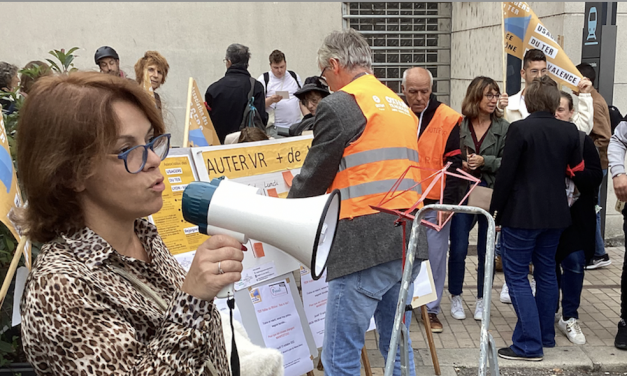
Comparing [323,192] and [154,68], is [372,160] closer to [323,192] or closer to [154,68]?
[323,192]

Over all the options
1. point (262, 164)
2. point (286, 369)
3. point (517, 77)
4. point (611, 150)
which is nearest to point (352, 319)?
point (286, 369)

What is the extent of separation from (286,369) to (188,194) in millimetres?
2237

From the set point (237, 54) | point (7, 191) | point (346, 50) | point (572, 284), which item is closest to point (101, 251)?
point (7, 191)

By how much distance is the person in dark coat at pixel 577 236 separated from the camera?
4.52m

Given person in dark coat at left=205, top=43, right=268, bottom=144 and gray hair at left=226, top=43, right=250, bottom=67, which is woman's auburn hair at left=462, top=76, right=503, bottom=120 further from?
gray hair at left=226, top=43, right=250, bottom=67

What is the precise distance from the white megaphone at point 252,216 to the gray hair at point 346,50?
5.45ft

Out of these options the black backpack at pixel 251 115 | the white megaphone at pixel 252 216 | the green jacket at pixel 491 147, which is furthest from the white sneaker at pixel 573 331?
the white megaphone at pixel 252 216

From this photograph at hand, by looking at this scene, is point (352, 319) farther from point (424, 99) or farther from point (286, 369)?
point (424, 99)

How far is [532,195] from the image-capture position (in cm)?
428

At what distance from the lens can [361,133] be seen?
9.26 ft

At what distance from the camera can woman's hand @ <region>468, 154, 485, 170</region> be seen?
5.16 meters

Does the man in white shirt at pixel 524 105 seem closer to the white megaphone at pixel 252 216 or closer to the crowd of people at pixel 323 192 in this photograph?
the crowd of people at pixel 323 192

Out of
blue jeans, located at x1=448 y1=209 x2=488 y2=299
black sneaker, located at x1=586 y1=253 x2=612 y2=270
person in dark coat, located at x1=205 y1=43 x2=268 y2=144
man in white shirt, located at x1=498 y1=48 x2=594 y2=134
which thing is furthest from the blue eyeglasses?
black sneaker, located at x1=586 y1=253 x2=612 y2=270

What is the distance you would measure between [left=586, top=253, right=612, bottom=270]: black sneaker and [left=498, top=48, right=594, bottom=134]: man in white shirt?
1.80 metres
